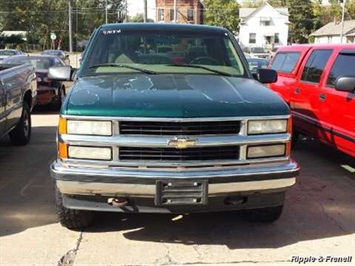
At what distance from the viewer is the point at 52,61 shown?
14039 millimetres

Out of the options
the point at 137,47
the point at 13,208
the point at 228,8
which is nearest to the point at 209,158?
the point at 137,47

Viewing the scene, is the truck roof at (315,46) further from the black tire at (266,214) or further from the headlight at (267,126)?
the headlight at (267,126)

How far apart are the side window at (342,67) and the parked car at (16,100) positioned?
4.33 meters

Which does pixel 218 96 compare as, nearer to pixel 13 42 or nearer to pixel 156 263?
pixel 156 263

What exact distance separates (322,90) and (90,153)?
424cm

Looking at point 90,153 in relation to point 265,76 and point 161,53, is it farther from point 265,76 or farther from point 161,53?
point 265,76

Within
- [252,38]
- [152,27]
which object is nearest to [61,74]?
[152,27]

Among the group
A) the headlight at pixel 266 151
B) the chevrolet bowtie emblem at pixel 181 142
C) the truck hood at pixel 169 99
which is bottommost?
the headlight at pixel 266 151

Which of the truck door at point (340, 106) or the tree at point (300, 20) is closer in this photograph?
the truck door at point (340, 106)

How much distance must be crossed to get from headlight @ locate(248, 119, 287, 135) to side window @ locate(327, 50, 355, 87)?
2.86m

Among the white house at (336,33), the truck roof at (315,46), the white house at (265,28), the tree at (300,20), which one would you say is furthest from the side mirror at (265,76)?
the tree at (300,20)

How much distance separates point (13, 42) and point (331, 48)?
65123 mm

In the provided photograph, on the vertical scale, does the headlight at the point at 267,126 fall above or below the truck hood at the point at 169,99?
below

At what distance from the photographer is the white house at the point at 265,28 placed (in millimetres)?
81250
